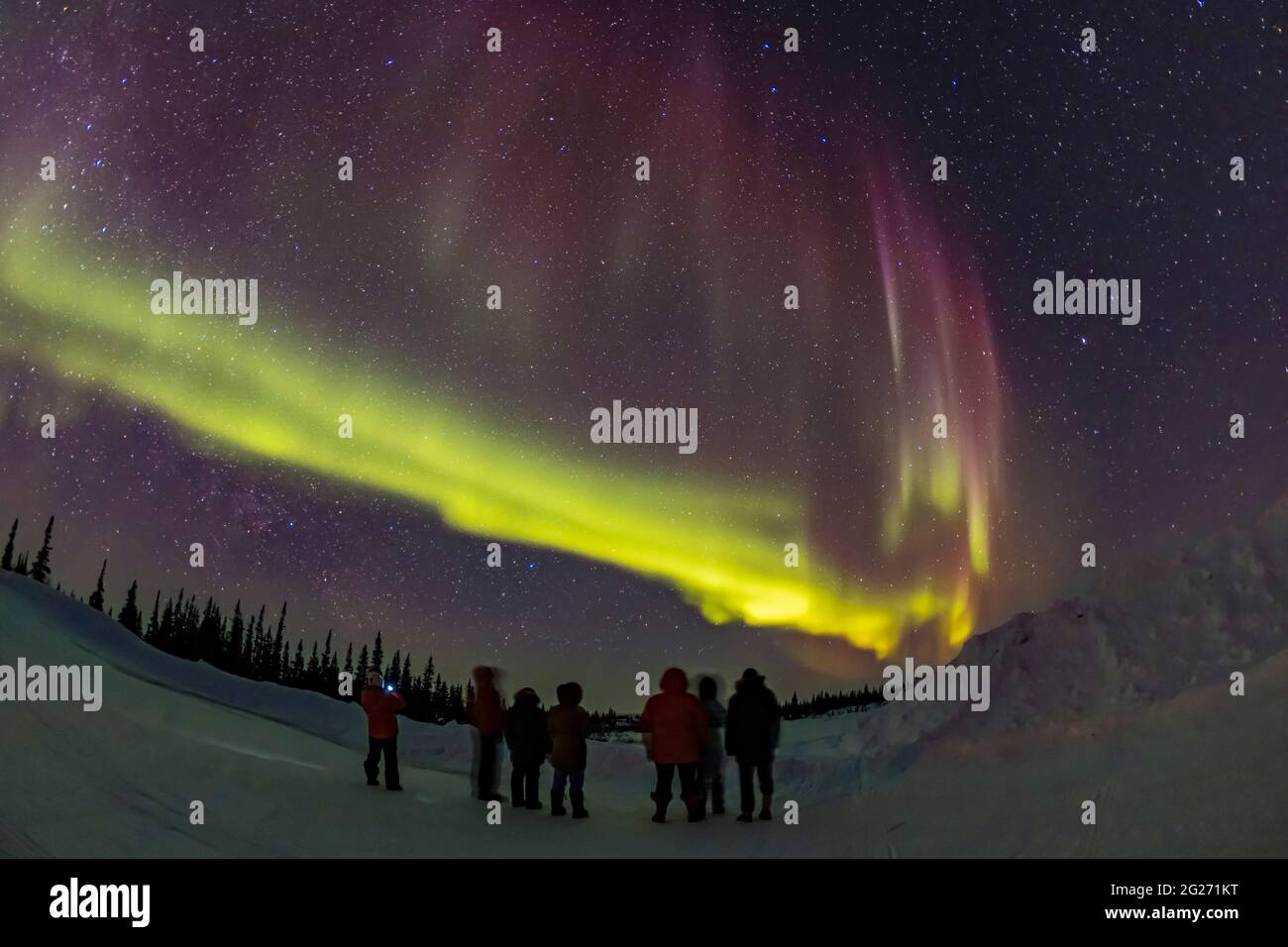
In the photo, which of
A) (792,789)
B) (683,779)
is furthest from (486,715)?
(792,789)

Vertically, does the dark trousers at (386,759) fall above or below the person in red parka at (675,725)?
below

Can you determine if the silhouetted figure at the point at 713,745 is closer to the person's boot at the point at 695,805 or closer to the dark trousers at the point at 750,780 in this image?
the person's boot at the point at 695,805

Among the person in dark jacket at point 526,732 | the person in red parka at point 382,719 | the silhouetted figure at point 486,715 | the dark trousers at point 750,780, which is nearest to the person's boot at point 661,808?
the dark trousers at point 750,780

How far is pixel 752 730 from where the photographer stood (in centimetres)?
1138

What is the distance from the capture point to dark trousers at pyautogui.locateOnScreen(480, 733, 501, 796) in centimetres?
1227

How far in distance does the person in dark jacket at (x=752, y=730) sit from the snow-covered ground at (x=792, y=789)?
0.54 meters

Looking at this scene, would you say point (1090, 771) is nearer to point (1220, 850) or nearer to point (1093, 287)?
point (1220, 850)

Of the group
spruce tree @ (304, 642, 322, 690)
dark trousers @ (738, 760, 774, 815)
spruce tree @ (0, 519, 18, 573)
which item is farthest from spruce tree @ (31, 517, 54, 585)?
dark trousers @ (738, 760, 774, 815)

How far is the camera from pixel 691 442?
16.8 meters

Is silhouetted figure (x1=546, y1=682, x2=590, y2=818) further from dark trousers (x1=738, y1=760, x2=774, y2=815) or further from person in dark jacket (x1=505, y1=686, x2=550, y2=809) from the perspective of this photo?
dark trousers (x1=738, y1=760, x2=774, y2=815)

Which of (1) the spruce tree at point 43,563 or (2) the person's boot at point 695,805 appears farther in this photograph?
(1) the spruce tree at point 43,563

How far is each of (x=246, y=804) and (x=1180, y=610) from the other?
13.8 metres

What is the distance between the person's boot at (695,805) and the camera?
1158 centimetres

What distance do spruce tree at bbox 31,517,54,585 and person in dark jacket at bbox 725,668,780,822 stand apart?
13279 millimetres
